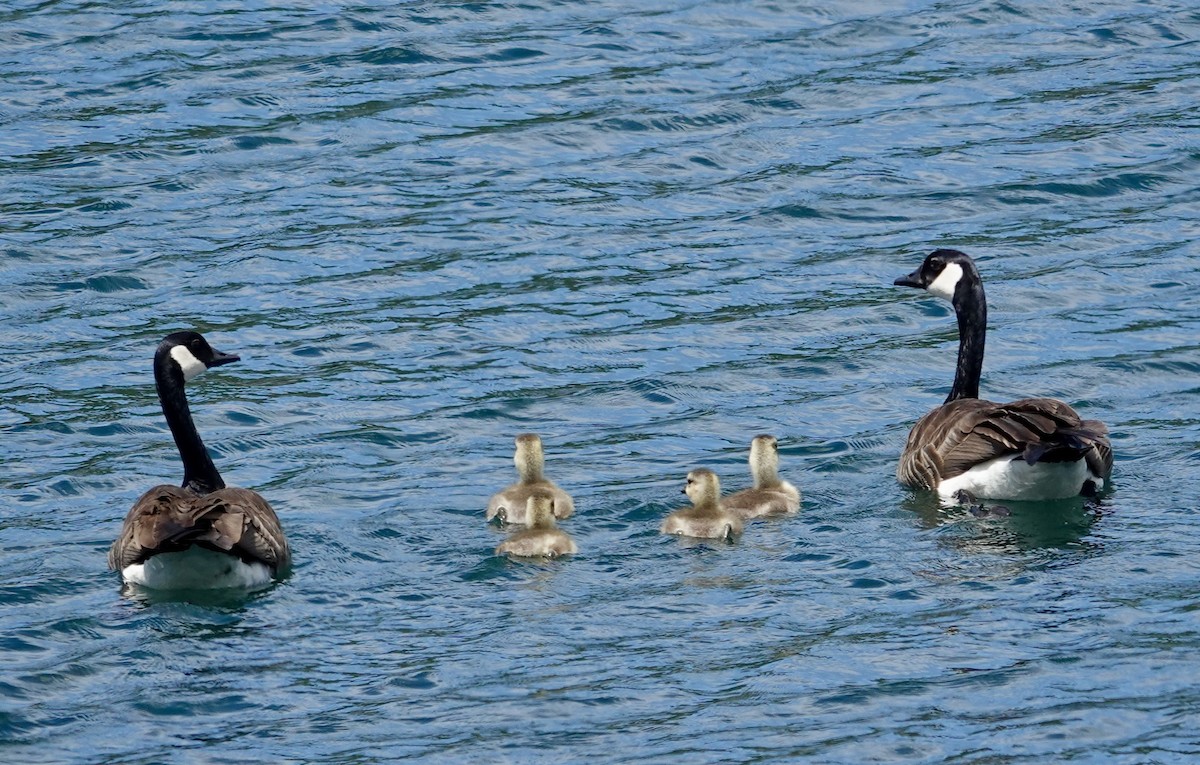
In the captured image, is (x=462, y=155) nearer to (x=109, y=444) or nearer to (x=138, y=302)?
(x=138, y=302)

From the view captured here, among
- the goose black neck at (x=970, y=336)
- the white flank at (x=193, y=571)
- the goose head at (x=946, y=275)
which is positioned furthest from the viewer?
the goose head at (x=946, y=275)

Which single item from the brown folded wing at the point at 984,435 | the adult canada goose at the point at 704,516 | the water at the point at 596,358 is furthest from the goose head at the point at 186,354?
the brown folded wing at the point at 984,435

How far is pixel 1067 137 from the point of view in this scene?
20.4 m

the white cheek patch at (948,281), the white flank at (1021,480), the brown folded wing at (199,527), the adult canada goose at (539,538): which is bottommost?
the white flank at (1021,480)

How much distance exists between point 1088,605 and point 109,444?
7.28 m

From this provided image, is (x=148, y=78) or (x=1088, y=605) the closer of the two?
(x=1088, y=605)

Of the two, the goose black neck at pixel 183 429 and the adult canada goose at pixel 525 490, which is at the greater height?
the goose black neck at pixel 183 429

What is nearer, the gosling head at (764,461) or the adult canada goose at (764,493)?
the adult canada goose at (764,493)

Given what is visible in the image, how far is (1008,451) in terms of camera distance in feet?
42.7

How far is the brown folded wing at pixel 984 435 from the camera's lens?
41.5ft

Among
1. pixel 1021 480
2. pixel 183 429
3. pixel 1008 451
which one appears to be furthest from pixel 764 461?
pixel 183 429

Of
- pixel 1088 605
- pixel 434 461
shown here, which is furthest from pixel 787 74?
pixel 1088 605

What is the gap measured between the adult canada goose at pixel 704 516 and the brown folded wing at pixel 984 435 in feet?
5.34

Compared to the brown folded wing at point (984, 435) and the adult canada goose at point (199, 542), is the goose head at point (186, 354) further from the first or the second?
the brown folded wing at point (984, 435)
